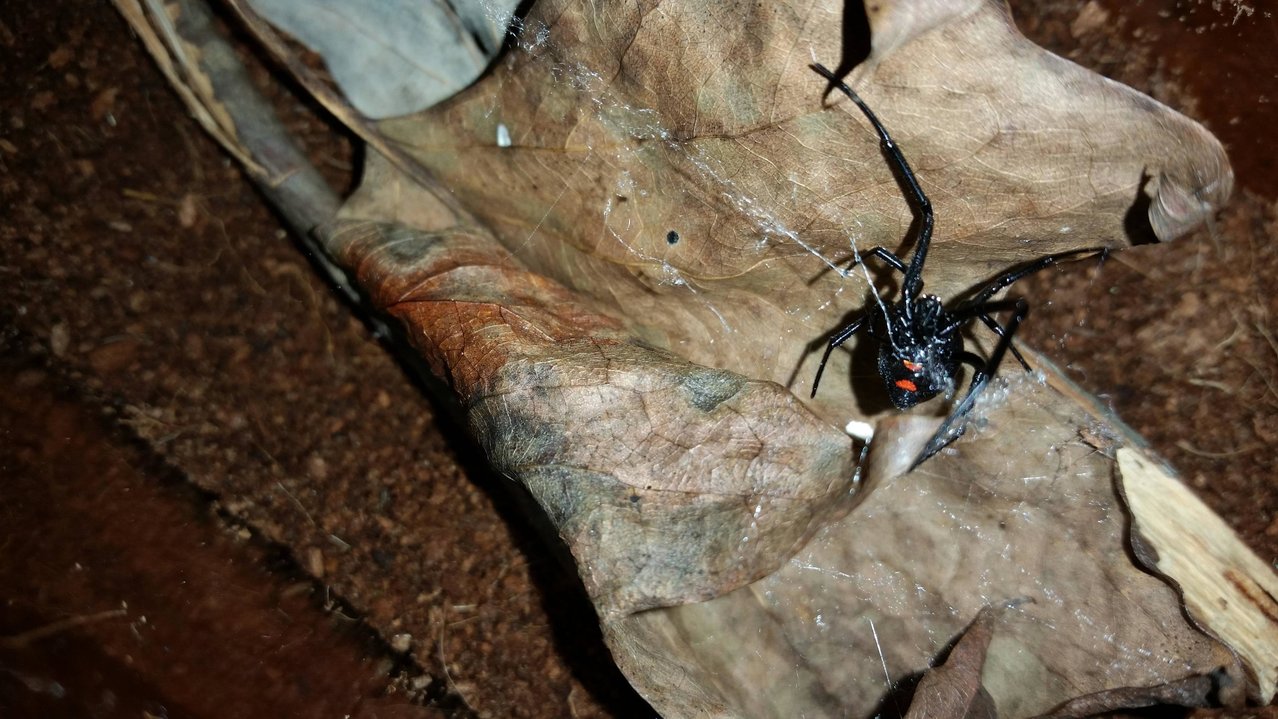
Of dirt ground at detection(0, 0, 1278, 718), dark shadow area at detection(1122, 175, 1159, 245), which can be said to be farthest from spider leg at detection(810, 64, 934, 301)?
dirt ground at detection(0, 0, 1278, 718)

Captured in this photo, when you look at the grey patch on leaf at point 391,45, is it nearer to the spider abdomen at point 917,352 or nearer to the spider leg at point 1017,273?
the spider abdomen at point 917,352

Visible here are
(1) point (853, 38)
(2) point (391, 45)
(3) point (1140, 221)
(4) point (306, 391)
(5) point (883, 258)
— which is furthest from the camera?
(4) point (306, 391)

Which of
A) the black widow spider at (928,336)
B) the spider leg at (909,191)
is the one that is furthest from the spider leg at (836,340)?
the spider leg at (909,191)

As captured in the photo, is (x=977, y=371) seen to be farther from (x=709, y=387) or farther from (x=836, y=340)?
(x=709, y=387)

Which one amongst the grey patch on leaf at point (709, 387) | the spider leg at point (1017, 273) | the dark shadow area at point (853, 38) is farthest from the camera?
the spider leg at point (1017, 273)

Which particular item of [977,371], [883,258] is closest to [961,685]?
[977,371]

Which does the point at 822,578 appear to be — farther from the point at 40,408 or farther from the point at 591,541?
the point at 40,408

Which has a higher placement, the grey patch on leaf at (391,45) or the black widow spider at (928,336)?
the grey patch on leaf at (391,45)
